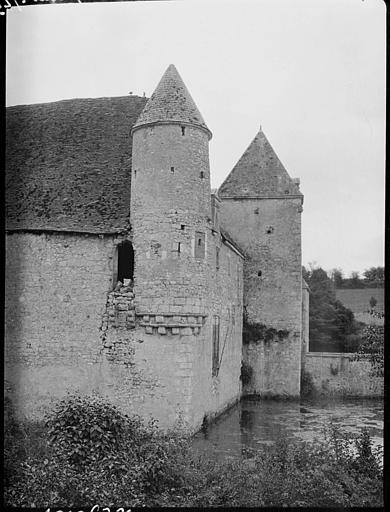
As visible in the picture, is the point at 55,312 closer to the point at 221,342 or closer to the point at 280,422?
the point at 221,342

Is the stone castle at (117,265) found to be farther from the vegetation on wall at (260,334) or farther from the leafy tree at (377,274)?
the vegetation on wall at (260,334)

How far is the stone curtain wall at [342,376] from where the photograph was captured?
2820 cm

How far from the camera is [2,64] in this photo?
9750mm

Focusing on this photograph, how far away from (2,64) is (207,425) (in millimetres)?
12901

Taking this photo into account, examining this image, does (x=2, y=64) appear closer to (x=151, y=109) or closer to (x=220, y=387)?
(x=151, y=109)

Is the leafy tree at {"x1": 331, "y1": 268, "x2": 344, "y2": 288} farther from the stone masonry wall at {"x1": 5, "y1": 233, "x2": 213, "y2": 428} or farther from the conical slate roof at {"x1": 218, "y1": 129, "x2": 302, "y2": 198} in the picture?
the stone masonry wall at {"x1": 5, "y1": 233, "x2": 213, "y2": 428}

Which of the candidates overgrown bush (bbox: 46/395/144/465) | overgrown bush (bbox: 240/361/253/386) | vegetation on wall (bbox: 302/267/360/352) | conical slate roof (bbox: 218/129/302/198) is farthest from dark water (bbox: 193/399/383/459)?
conical slate roof (bbox: 218/129/302/198)

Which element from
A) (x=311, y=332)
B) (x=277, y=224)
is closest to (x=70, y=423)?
(x=277, y=224)

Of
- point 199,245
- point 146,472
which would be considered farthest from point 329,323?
point 146,472

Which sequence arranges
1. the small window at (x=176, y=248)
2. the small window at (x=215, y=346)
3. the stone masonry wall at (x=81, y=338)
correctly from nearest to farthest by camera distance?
1. the stone masonry wall at (x=81, y=338)
2. the small window at (x=176, y=248)
3. the small window at (x=215, y=346)

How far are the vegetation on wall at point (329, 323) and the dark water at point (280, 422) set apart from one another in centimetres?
674

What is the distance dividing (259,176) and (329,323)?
1116 cm

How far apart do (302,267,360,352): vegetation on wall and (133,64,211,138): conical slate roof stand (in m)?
18.9

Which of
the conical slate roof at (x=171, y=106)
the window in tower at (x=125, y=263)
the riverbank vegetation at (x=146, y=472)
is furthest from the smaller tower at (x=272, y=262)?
the riverbank vegetation at (x=146, y=472)
